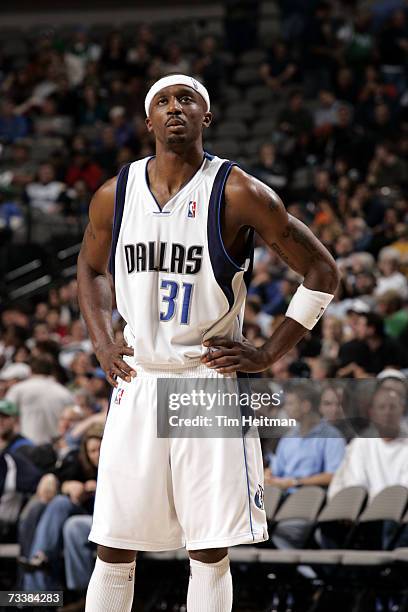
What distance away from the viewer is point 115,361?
3.99m

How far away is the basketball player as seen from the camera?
3773 millimetres

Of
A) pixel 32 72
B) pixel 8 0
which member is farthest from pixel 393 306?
pixel 8 0

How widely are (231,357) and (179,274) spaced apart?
36 centimetres

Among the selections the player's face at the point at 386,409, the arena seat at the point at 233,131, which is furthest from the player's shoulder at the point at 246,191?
the arena seat at the point at 233,131

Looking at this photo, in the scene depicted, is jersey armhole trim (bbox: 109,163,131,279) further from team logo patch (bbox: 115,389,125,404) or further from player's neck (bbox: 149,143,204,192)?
team logo patch (bbox: 115,389,125,404)

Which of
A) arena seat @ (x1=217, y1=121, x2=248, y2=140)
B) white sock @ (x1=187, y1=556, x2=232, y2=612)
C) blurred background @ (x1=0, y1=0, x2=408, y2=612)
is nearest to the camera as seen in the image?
white sock @ (x1=187, y1=556, x2=232, y2=612)

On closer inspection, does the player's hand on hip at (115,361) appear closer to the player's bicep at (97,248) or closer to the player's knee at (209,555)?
the player's bicep at (97,248)

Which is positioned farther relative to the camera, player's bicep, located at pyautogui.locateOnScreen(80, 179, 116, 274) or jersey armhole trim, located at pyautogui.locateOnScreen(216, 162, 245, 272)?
player's bicep, located at pyautogui.locateOnScreen(80, 179, 116, 274)

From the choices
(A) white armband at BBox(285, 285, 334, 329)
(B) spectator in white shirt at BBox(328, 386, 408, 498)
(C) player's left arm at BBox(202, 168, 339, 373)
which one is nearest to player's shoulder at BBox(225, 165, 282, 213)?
(C) player's left arm at BBox(202, 168, 339, 373)

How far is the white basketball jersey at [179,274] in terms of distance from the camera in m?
3.83

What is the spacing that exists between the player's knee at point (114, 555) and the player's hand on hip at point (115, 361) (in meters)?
0.60

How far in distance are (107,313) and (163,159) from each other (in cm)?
66

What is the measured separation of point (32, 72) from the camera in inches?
670

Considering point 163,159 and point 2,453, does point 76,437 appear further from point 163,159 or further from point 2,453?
point 163,159
